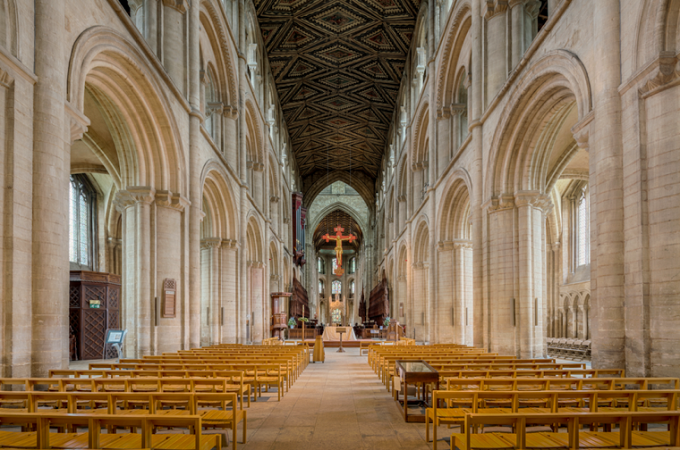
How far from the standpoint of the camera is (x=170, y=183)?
13.1 meters

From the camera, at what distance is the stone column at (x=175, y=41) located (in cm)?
1312

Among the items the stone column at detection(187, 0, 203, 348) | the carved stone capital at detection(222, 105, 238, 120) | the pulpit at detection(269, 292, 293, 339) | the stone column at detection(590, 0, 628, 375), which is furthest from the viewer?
the pulpit at detection(269, 292, 293, 339)

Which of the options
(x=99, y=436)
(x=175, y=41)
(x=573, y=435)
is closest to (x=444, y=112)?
(x=175, y=41)

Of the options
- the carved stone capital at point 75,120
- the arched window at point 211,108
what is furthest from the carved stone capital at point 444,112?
the carved stone capital at point 75,120

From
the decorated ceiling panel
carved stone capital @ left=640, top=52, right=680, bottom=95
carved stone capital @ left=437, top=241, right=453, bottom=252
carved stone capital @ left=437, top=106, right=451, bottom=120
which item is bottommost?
carved stone capital @ left=437, top=241, right=453, bottom=252

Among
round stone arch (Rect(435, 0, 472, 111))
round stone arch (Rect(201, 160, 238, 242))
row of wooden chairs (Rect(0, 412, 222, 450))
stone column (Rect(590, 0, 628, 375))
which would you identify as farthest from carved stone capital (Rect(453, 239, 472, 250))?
row of wooden chairs (Rect(0, 412, 222, 450))

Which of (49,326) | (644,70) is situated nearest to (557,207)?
(644,70)

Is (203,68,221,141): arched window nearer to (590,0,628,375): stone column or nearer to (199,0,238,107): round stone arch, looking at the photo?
(199,0,238,107): round stone arch

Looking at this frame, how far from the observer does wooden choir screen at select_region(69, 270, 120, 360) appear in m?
14.3

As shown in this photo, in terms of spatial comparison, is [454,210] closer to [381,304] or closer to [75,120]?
[75,120]

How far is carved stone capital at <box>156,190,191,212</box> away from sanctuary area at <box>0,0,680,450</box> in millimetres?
50

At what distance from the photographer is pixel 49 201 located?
7250mm

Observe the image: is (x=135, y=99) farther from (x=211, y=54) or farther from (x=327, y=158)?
(x=327, y=158)

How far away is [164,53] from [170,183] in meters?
3.21
